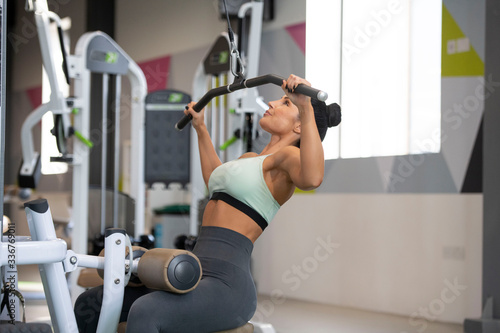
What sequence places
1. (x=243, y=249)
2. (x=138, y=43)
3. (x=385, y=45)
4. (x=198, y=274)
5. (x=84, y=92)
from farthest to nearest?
(x=138, y=43), (x=385, y=45), (x=84, y=92), (x=243, y=249), (x=198, y=274)

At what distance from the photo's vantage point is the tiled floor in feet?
13.6

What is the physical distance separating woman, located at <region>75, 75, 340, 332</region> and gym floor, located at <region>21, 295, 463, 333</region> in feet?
7.18

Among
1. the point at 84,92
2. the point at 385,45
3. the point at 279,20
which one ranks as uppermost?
the point at 279,20

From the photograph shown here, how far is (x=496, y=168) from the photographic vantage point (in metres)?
3.96

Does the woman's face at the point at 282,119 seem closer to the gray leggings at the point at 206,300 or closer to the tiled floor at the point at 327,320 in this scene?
the gray leggings at the point at 206,300

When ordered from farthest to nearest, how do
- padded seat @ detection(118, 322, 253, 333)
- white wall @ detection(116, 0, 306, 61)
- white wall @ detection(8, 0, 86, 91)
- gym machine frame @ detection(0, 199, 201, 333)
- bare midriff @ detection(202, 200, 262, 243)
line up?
white wall @ detection(8, 0, 86, 91), white wall @ detection(116, 0, 306, 61), bare midriff @ detection(202, 200, 262, 243), padded seat @ detection(118, 322, 253, 333), gym machine frame @ detection(0, 199, 201, 333)

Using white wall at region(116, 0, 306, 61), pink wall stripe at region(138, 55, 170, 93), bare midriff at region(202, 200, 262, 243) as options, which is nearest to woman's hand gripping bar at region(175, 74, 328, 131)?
bare midriff at region(202, 200, 262, 243)

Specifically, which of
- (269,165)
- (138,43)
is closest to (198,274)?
(269,165)

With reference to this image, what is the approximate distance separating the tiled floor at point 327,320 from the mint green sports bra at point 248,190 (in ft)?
7.21

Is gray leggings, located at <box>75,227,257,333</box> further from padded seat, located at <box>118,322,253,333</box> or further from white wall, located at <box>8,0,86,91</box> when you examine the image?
white wall, located at <box>8,0,86,91</box>

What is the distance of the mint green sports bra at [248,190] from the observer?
1891mm

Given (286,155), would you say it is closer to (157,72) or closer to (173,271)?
(173,271)

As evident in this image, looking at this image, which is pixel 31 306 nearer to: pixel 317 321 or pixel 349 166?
pixel 317 321

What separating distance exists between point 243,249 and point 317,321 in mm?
2816
